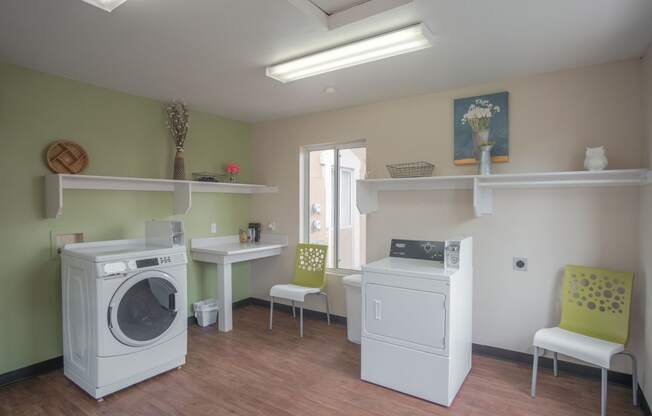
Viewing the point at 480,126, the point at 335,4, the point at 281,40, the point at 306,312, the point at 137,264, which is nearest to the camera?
the point at 335,4

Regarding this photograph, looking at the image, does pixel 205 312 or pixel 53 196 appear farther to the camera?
pixel 205 312

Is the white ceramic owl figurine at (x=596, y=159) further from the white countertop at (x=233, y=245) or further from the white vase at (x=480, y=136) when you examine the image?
the white countertop at (x=233, y=245)

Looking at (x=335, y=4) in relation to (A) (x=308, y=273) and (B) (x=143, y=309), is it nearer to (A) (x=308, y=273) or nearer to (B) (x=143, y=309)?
(B) (x=143, y=309)

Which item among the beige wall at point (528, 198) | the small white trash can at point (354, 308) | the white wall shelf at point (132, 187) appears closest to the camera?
the beige wall at point (528, 198)

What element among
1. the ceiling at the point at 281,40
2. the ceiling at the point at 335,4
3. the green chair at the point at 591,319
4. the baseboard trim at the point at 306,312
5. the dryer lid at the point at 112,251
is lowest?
the baseboard trim at the point at 306,312

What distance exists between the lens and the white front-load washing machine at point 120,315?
2443 millimetres

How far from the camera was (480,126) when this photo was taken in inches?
113

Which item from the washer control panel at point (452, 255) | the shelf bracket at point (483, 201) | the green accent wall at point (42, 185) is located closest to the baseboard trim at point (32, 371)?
the green accent wall at point (42, 185)

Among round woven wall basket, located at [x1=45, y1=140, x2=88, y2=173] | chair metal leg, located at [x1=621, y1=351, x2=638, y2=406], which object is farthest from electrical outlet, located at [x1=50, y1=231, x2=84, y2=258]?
chair metal leg, located at [x1=621, y1=351, x2=638, y2=406]

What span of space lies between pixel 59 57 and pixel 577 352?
3.95 metres

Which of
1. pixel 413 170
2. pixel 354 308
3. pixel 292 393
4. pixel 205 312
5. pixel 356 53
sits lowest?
pixel 292 393

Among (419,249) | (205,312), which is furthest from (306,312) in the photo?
(419,249)

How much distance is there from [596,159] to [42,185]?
13.4 feet

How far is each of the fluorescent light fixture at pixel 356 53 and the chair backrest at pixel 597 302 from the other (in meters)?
2.02
